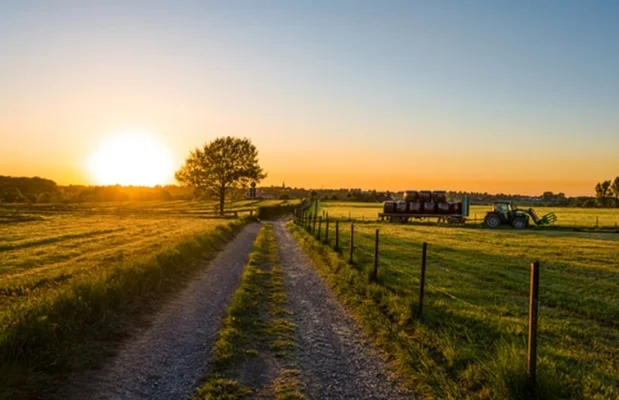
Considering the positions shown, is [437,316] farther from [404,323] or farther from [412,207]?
[412,207]

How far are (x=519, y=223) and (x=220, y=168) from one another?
37.3m

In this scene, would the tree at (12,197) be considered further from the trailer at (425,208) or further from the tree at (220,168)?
the trailer at (425,208)

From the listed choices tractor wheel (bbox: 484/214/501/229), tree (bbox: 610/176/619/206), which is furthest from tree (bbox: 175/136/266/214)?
tree (bbox: 610/176/619/206)

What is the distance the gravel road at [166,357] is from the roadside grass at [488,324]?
2938 millimetres

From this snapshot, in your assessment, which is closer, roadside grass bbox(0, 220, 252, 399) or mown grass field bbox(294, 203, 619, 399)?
mown grass field bbox(294, 203, 619, 399)

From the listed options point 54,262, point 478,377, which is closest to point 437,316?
point 478,377

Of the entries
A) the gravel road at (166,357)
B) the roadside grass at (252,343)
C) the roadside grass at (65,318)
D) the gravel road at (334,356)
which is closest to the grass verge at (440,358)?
the gravel road at (334,356)

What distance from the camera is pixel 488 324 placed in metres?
9.14

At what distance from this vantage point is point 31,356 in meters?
6.72

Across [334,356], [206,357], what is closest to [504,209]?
[334,356]

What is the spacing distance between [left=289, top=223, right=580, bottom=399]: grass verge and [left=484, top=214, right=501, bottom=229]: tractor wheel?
136ft

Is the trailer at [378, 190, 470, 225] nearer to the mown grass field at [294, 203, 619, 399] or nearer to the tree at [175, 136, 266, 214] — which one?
the tree at [175, 136, 266, 214]

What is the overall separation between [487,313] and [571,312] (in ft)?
7.66

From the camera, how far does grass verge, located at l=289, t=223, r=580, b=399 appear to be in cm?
581
